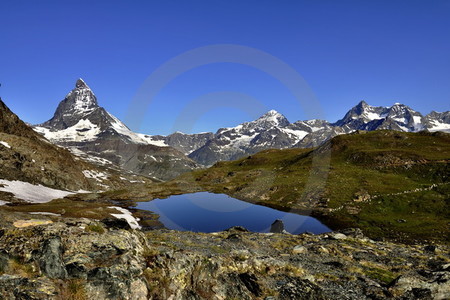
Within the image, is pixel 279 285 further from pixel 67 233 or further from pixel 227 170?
pixel 227 170

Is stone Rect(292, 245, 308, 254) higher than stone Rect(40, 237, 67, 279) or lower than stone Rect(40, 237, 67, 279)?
lower

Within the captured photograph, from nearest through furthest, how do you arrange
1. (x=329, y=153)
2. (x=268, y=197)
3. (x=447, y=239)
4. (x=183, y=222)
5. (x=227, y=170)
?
(x=447, y=239) → (x=183, y=222) → (x=268, y=197) → (x=329, y=153) → (x=227, y=170)

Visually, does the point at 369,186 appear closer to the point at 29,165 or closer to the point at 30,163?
the point at 29,165

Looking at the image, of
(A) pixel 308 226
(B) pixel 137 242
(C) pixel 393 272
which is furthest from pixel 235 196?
(B) pixel 137 242

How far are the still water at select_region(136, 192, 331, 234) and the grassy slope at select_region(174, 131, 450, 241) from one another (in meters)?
6.42

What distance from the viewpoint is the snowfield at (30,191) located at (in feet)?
318

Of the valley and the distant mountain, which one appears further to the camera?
the distant mountain

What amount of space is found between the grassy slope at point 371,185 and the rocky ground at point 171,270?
26274 millimetres

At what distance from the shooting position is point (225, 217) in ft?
260

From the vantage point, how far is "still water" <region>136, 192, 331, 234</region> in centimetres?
6666

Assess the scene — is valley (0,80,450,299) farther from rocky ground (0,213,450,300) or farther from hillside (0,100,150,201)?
hillside (0,100,150,201)

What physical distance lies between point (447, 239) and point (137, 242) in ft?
171

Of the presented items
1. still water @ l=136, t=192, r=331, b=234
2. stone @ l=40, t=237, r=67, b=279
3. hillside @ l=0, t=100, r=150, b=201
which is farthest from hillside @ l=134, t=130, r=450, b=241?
stone @ l=40, t=237, r=67, b=279

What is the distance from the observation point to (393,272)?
93.9 ft
